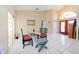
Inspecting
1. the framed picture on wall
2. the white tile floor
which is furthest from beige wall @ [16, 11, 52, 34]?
the white tile floor

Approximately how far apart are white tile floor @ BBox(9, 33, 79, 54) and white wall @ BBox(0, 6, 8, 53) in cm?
22

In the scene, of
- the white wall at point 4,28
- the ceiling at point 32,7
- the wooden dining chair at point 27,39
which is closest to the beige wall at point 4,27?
the white wall at point 4,28

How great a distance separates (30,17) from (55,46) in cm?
91

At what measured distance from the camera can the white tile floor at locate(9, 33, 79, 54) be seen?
2514 mm

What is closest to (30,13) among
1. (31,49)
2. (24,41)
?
(24,41)

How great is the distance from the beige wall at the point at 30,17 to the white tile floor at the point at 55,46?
0.82 ft

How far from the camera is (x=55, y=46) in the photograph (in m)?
2.62

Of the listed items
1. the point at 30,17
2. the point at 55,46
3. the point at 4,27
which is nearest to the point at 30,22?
the point at 30,17

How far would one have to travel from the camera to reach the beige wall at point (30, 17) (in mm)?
2588

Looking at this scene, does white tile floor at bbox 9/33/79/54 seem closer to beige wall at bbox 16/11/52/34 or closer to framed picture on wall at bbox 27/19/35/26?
beige wall at bbox 16/11/52/34
